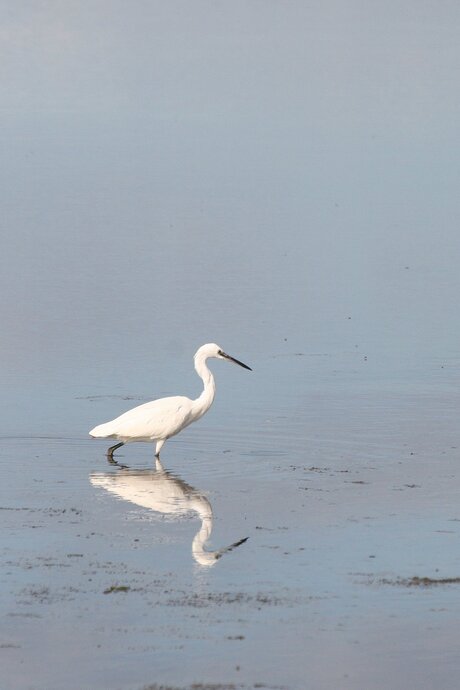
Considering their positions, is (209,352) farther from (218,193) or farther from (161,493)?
(218,193)

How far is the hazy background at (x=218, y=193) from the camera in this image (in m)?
21.4

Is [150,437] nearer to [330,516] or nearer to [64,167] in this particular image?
[330,516]

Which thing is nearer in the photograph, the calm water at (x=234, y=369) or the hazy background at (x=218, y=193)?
the calm water at (x=234, y=369)

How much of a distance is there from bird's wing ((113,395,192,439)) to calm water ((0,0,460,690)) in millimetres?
303

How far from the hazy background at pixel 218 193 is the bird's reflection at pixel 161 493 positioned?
2096 millimetres

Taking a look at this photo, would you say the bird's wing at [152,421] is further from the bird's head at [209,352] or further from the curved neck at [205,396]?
the bird's head at [209,352]

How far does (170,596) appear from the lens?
34.9ft

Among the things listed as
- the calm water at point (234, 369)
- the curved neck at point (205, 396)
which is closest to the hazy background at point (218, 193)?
the calm water at point (234, 369)

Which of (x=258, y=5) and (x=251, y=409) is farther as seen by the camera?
(x=258, y=5)

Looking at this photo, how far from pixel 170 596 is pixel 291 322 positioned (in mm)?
11892

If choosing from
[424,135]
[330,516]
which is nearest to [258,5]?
[424,135]

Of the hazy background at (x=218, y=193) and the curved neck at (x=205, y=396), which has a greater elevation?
the hazy background at (x=218, y=193)

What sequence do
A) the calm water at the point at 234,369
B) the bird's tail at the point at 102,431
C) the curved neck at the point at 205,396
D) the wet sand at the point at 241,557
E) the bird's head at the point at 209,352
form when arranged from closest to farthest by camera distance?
the wet sand at the point at 241,557 → the calm water at the point at 234,369 → the bird's tail at the point at 102,431 → the curved neck at the point at 205,396 → the bird's head at the point at 209,352

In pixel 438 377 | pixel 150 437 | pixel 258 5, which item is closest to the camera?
pixel 150 437
